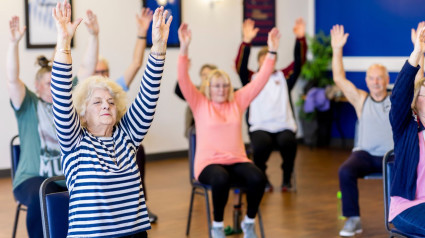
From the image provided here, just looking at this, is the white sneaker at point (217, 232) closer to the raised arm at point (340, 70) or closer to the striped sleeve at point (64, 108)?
the raised arm at point (340, 70)

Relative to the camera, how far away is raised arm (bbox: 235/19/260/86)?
5151 mm

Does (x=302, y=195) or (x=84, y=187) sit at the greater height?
(x=84, y=187)

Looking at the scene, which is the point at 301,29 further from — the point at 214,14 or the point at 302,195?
the point at 214,14

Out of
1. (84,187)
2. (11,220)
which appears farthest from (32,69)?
(84,187)

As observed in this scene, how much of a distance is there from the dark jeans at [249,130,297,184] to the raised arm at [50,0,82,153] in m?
3.51

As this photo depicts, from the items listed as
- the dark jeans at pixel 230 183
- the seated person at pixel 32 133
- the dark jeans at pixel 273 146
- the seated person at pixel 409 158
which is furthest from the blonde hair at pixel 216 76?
the seated person at pixel 409 158

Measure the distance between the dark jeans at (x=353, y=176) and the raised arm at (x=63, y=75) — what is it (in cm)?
259

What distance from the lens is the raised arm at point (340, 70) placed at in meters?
4.36

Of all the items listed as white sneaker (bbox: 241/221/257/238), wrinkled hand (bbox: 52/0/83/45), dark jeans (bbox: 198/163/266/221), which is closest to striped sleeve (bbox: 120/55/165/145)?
wrinkled hand (bbox: 52/0/83/45)

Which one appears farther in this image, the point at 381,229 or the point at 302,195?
the point at 302,195

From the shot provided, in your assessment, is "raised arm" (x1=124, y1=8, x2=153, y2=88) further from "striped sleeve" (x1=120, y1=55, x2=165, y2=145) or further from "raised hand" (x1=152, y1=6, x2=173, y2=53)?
"raised hand" (x1=152, y1=6, x2=173, y2=53)

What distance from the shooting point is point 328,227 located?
472 centimetres

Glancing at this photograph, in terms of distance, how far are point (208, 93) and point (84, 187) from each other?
6.98ft

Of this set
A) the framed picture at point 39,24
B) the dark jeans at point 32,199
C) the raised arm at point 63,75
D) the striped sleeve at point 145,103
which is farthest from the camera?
the framed picture at point 39,24
